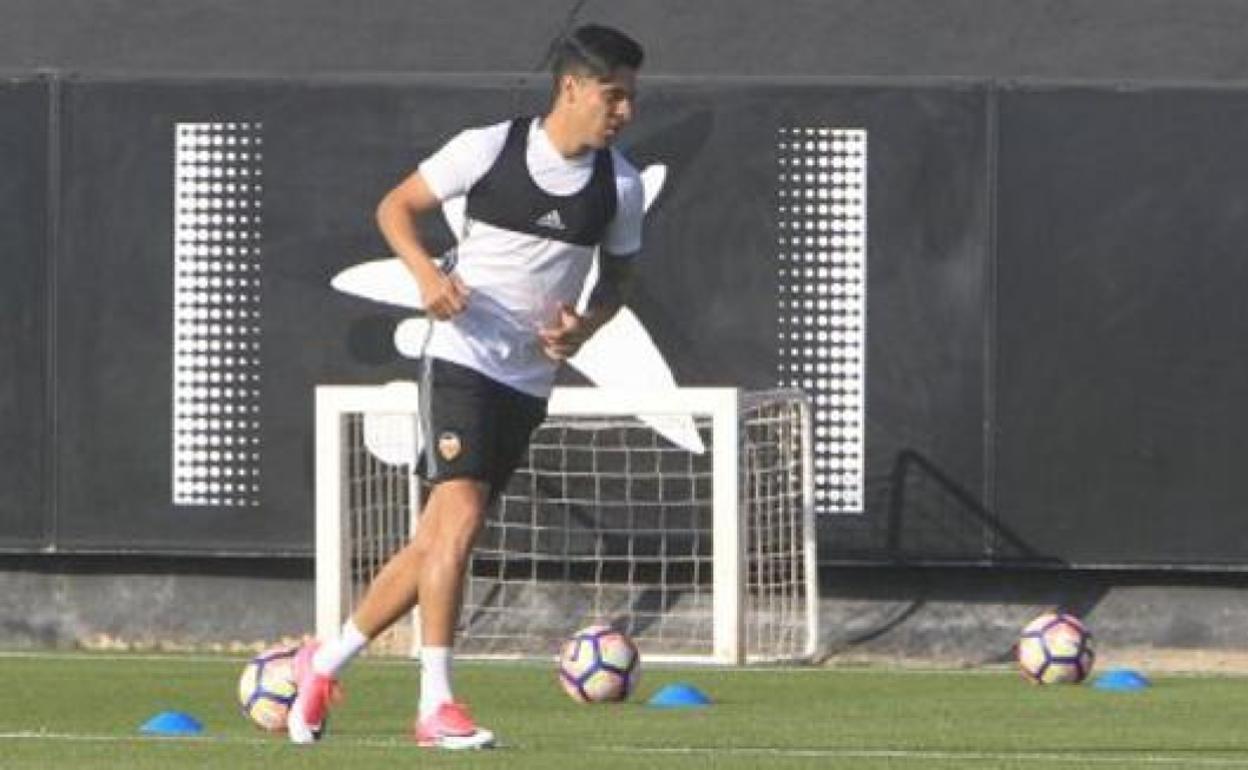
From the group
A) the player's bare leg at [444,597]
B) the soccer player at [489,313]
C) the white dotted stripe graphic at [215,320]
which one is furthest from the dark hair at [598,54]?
the white dotted stripe graphic at [215,320]

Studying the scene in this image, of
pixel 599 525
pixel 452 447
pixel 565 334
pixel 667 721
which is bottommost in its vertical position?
pixel 667 721

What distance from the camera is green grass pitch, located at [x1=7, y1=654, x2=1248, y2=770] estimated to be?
985 centimetres

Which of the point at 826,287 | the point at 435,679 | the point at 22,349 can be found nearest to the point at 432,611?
the point at 435,679

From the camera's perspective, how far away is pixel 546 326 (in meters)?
10.3

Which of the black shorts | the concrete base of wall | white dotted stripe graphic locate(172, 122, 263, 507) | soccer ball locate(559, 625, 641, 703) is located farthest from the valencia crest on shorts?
white dotted stripe graphic locate(172, 122, 263, 507)

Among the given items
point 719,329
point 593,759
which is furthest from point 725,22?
point 593,759

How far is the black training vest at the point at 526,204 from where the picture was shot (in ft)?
33.8

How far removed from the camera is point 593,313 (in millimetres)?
10297

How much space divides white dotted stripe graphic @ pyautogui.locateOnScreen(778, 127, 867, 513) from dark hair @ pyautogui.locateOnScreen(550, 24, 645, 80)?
6536 mm

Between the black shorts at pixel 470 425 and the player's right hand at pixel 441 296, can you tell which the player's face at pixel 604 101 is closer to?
the player's right hand at pixel 441 296

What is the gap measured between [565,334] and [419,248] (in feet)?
1.57

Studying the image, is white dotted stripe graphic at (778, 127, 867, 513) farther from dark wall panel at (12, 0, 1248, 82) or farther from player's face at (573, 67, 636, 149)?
player's face at (573, 67, 636, 149)

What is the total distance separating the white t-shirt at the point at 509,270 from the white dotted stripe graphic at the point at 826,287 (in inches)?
248

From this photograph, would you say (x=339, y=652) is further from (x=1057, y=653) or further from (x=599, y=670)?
(x=1057, y=653)
